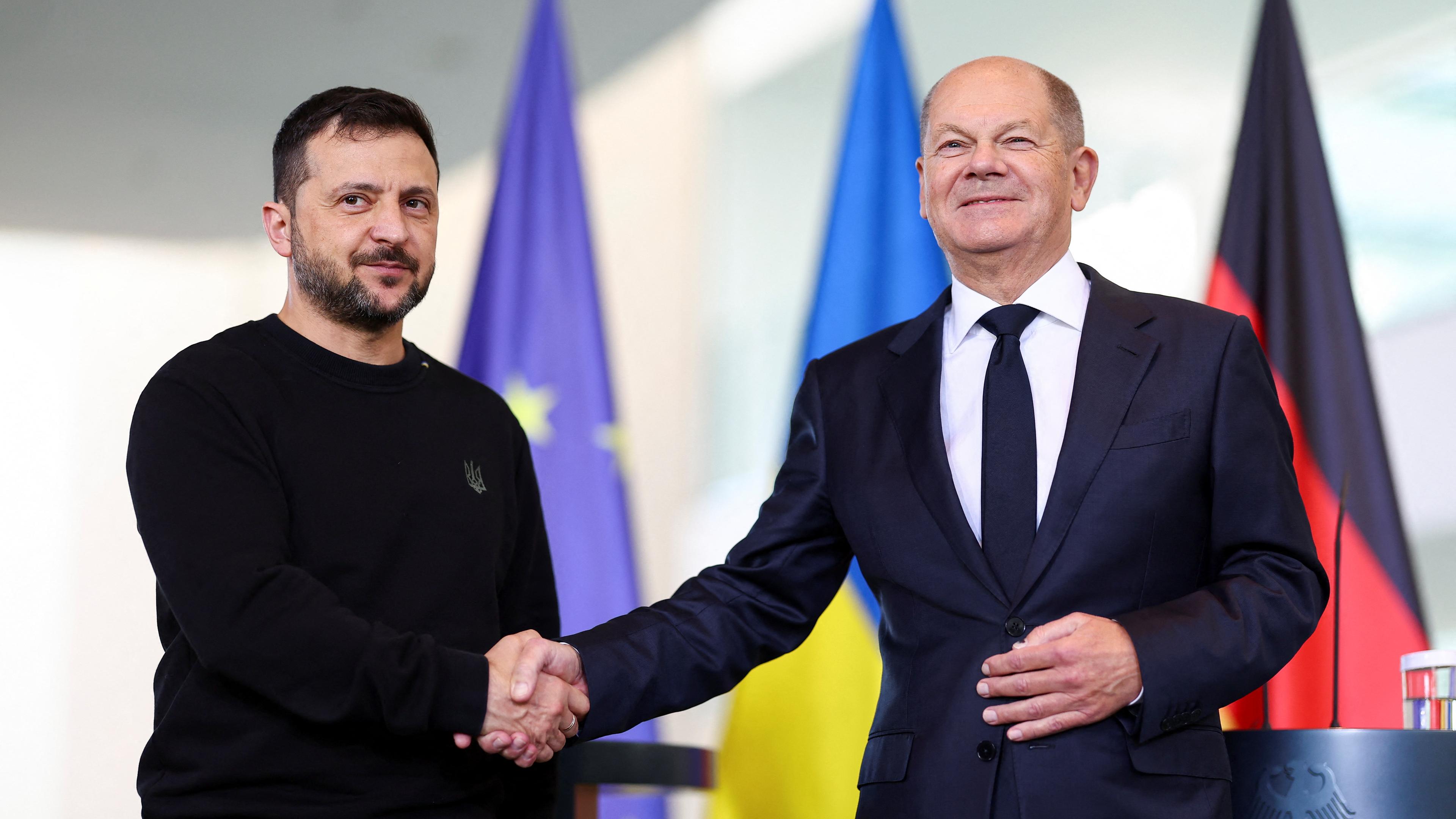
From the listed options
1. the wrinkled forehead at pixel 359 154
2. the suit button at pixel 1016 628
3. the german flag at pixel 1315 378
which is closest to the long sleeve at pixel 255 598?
the wrinkled forehead at pixel 359 154

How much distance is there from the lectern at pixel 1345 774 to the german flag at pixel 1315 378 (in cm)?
94

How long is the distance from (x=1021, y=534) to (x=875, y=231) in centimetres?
176

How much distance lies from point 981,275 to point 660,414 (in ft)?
5.78

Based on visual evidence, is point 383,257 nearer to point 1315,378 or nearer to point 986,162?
point 986,162

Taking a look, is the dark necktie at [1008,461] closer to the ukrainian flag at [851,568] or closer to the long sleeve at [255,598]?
the long sleeve at [255,598]

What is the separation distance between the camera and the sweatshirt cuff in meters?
1.80

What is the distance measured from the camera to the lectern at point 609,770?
2387mm

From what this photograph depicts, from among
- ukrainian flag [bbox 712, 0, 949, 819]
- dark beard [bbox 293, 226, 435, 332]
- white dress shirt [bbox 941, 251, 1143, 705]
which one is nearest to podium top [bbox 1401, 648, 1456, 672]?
white dress shirt [bbox 941, 251, 1143, 705]

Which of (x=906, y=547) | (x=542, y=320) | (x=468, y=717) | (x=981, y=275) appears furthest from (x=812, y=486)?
(x=542, y=320)

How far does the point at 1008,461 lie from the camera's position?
1.77 meters

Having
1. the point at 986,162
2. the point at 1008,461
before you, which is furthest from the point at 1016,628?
the point at 986,162

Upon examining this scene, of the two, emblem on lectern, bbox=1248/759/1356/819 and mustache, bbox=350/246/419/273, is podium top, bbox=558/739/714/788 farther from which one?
emblem on lectern, bbox=1248/759/1356/819

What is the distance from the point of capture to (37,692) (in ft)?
9.98

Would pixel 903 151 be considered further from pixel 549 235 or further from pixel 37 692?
pixel 37 692
